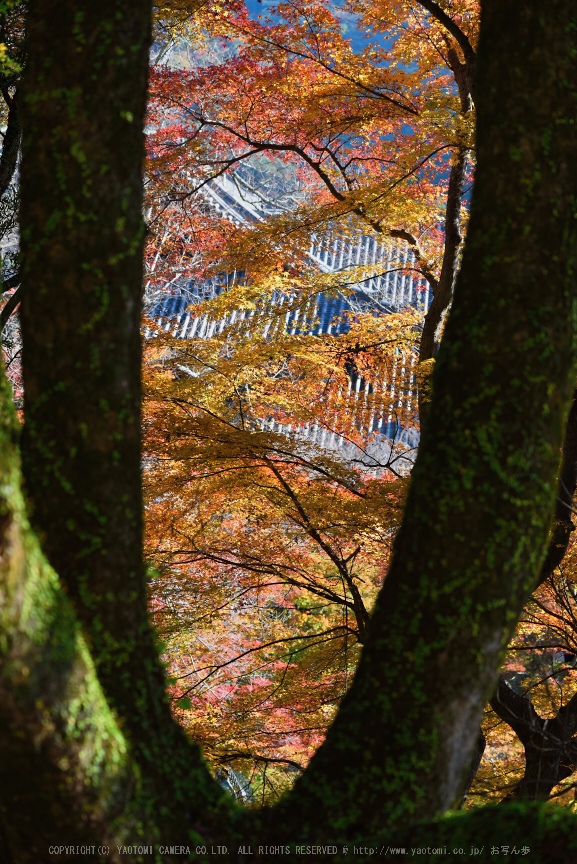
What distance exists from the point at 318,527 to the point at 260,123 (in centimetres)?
440

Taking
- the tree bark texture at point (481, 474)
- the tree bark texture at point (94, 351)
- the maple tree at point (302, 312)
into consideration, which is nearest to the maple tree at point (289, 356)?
the maple tree at point (302, 312)

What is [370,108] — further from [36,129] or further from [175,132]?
[36,129]

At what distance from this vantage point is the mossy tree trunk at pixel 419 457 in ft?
5.05

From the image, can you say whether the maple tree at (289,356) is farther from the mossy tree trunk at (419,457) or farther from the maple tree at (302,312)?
the mossy tree trunk at (419,457)

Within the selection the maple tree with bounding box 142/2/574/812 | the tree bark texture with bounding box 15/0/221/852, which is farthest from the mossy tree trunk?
the maple tree with bounding box 142/2/574/812

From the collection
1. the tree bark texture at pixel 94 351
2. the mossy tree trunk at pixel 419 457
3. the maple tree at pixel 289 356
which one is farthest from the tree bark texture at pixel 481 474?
the maple tree at pixel 289 356

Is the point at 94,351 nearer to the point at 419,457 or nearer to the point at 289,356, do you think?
the point at 419,457

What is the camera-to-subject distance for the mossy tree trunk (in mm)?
1539

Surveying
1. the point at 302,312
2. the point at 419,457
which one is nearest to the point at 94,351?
the point at 419,457

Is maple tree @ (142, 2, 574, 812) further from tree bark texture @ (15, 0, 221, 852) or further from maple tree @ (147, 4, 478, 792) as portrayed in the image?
tree bark texture @ (15, 0, 221, 852)

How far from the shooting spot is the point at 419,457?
1828 millimetres

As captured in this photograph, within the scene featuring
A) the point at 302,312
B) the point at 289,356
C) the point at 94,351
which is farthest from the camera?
the point at 289,356

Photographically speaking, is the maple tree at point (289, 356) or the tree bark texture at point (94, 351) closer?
the tree bark texture at point (94, 351)

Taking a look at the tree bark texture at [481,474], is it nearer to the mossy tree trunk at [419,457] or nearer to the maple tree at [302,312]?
the mossy tree trunk at [419,457]
